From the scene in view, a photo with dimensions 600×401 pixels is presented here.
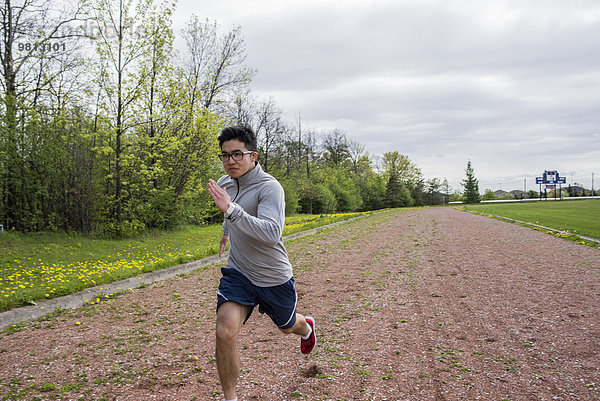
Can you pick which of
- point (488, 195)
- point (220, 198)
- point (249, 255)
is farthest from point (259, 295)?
point (488, 195)

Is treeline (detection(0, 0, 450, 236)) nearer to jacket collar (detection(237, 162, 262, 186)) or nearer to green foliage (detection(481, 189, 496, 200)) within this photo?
jacket collar (detection(237, 162, 262, 186))

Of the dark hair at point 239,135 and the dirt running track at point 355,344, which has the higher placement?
the dark hair at point 239,135

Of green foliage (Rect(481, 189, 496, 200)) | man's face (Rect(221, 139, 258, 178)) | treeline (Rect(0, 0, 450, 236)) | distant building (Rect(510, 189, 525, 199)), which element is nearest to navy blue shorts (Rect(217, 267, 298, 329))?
man's face (Rect(221, 139, 258, 178))

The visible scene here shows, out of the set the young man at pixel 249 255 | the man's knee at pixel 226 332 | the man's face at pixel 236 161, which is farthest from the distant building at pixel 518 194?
the man's knee at pixel 226 332

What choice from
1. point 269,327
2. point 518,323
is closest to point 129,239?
point 269,327

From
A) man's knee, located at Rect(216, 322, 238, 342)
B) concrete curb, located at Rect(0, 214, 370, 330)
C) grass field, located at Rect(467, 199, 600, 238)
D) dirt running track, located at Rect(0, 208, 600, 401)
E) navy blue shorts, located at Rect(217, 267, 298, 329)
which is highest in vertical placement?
navy blue shorts, located at Rect(217, 267, 298, 329)

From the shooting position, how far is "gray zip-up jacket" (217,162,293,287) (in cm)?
309

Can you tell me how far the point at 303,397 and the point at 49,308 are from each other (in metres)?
5.33

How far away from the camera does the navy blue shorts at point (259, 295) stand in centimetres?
325

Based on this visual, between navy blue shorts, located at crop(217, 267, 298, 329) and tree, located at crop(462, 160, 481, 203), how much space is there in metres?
98.3

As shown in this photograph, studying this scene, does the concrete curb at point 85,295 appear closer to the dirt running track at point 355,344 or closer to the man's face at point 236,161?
the dirt running track at point 355,344

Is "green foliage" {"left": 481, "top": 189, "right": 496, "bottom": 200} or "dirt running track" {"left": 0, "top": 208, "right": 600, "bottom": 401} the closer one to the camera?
"dirt running track" {"left": 0, "top": 208, "right": 600, "bottom": 401}

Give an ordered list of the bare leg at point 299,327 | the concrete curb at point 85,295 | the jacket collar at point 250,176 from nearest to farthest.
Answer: the jacket collar at point 250,176 → the bare leg at point 299,327 → the concrete curb at point 85,295

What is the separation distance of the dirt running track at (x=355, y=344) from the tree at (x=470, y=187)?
9084 centimetres
